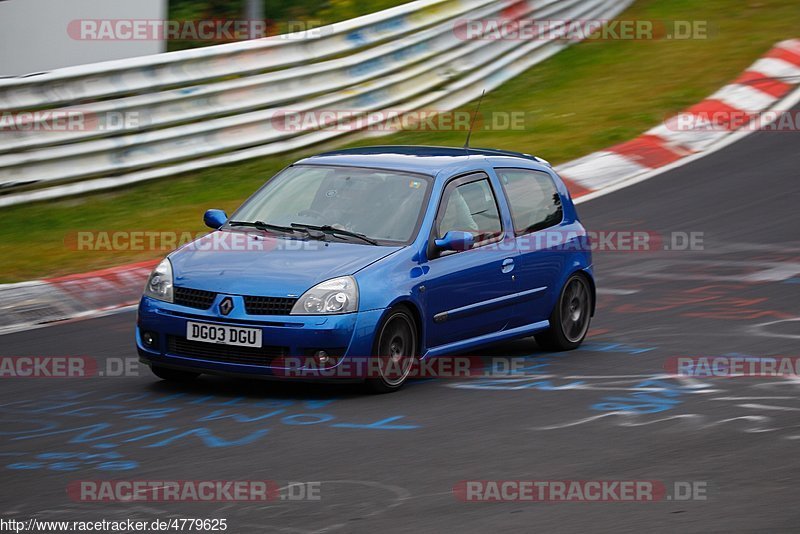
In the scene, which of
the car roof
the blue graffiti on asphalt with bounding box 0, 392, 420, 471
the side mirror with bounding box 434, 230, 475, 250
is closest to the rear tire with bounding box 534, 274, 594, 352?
the car roof

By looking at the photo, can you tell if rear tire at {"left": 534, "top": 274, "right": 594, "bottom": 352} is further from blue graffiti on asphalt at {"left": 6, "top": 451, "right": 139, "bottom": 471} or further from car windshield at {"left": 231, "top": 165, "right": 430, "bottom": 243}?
blue graffiti on asphalt at {"left": 6, "top": 451, "right": 139, "bottom": 471}

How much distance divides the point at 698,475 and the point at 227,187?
899 centimetres

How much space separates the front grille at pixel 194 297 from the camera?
7.79 meters

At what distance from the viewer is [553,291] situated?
9.58 meters

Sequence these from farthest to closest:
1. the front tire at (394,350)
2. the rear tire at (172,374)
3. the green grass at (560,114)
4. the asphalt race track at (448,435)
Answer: the green grass at (560,114) < the rear tire at (172,374) < the front tire at (394,350) < the asphalt race track at (448,435)

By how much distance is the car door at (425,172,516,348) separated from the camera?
8406 mm

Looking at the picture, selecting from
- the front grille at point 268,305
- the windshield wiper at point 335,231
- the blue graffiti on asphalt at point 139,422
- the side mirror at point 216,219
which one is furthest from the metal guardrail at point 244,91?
the front grille at point 268,305

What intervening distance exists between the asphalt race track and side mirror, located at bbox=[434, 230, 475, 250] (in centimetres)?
87

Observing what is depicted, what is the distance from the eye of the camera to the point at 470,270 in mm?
8664

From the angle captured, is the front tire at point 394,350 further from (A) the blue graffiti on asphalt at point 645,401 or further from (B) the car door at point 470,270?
(A) the blue graffiti on asphalt at point 645,401

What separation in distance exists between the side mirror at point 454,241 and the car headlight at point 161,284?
5.49ft

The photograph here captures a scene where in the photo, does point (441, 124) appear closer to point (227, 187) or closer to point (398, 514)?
point (227, 187)

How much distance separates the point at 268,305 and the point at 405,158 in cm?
184

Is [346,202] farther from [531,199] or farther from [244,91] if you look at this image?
[244,91]
